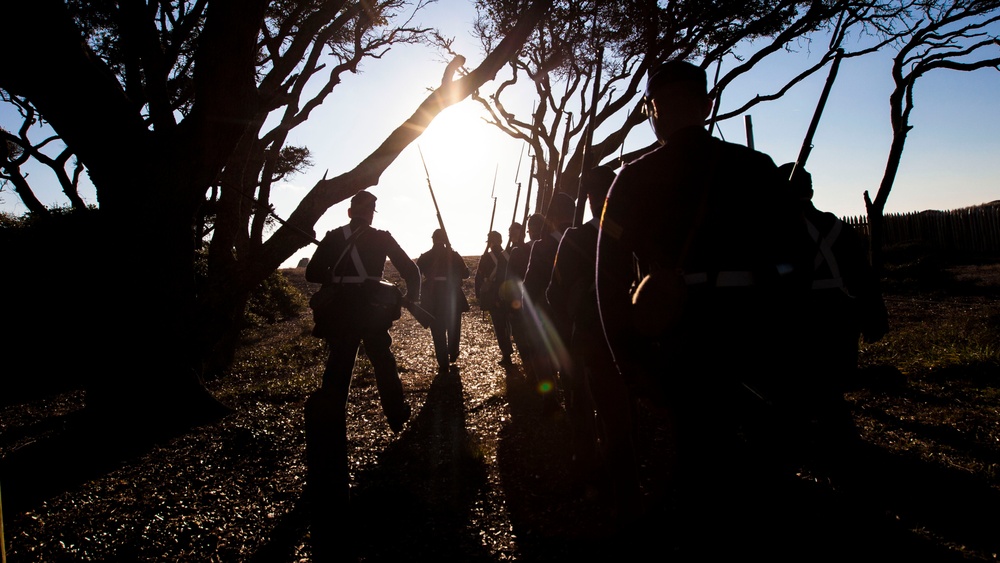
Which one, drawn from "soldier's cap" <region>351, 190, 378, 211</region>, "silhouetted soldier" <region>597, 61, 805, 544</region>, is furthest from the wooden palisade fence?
"silhouetted soldier" <region>597, 61, 805, 544</region>

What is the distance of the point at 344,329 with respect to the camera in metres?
4.43

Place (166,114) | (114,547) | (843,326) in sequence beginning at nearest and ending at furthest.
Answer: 1. (843,326)
2. (114,547)
3. (166,114)

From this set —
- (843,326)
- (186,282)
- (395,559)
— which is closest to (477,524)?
(395,559)

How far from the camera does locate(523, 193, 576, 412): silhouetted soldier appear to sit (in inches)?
190

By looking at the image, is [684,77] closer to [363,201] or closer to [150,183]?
[363,201]

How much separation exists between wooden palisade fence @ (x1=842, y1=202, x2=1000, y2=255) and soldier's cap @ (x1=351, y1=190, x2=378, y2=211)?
735 inches

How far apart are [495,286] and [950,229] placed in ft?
70.5

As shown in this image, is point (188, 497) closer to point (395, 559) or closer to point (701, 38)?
point (395, 559)

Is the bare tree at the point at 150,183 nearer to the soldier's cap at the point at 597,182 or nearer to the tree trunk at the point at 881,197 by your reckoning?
the soldier's cap at the point at 597,182

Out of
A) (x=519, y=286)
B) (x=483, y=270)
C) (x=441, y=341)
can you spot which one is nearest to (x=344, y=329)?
(x=519, y=286)

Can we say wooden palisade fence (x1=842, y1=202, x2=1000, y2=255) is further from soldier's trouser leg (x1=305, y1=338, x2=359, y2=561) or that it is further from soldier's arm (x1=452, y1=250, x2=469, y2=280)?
soldier's trouser leg (x1=305, y1=338, x2=359, y2=561)

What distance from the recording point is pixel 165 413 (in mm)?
5586

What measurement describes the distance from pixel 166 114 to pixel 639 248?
6400mm

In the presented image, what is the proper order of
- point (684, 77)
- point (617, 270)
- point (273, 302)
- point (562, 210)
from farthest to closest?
point (273, 302) < point (562, 210) < point (617, 270) < point (684, 77)
